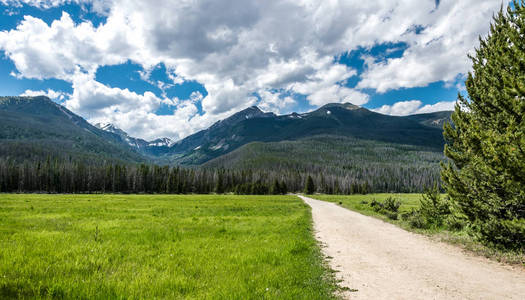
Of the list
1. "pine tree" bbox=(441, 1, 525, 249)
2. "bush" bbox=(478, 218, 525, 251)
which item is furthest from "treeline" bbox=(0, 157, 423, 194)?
"bush" bbox=(478, 218, 525, 251)

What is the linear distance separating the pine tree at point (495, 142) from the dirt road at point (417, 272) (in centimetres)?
236

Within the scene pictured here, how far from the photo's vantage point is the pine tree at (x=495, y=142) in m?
10.8

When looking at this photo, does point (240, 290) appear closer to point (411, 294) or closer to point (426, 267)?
point (411, 294)

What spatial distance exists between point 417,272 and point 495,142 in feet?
23.3

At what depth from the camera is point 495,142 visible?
10977 mm

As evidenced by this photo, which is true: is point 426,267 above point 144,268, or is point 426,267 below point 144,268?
below

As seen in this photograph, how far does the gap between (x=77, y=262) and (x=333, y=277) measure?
858 cm

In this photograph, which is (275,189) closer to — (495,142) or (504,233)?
(504,233)

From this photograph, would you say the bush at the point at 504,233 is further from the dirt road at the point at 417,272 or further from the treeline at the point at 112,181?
the treeline at the point at 112,181

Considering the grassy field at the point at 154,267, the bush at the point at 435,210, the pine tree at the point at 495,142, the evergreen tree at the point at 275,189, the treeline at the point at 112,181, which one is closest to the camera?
the grassy field at the point at 154,267

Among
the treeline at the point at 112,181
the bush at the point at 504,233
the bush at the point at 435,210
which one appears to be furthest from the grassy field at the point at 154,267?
the treeline at the point at 112,181

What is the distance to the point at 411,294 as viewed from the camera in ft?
23.9

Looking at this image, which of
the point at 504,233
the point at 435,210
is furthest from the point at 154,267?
the point at 435,210

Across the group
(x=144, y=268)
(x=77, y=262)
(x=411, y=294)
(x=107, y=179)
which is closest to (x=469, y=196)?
(x=411, y=294)
